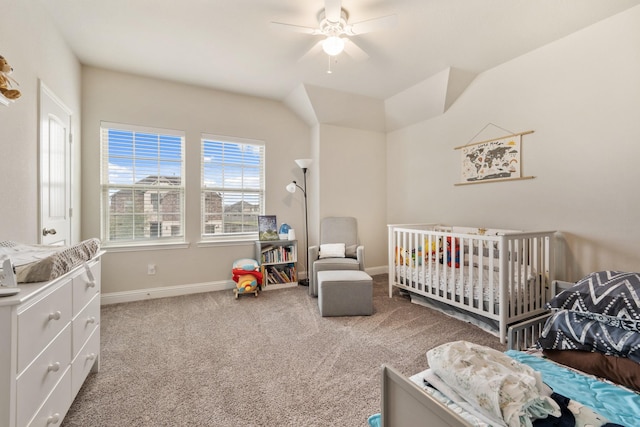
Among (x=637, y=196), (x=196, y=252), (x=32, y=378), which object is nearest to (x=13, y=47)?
(x=32, y=378)

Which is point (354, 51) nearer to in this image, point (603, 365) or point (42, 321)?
point (603, 365)

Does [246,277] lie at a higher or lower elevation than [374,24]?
lower

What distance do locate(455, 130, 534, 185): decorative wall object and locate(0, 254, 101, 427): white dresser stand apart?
3671mm

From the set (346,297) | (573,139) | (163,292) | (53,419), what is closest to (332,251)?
(346,297)

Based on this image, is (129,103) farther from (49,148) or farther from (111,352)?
(111,352)

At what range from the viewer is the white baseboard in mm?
3092

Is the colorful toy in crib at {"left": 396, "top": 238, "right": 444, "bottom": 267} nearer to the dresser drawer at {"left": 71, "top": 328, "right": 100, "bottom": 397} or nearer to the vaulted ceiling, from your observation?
the vaulted ceiling

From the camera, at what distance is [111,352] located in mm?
2043

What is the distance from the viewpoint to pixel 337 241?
12.9ft

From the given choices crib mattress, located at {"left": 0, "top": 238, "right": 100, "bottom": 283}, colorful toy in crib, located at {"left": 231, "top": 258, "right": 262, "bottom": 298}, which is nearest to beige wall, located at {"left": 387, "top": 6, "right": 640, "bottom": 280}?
colorful toy in crib, located at {"left": 231, "top": 258, "right": 262, "bottom": 298}

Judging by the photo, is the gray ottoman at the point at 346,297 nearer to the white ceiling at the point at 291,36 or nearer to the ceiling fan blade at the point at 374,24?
the ceiling fan blade at the point at 374,24

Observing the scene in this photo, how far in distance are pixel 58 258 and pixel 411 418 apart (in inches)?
58.5

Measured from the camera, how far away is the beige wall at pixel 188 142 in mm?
3051

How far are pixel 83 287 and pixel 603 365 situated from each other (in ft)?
8.30
